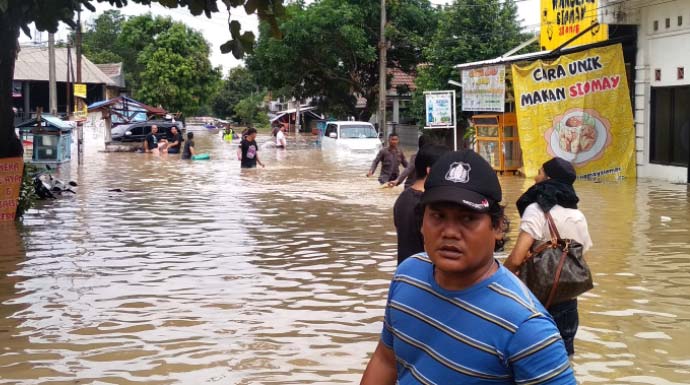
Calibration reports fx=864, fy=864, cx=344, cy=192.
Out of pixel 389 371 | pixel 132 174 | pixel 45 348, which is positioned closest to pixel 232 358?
pixel 45 348

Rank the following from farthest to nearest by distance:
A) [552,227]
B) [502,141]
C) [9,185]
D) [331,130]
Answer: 1. [331,130]
2. [502,141]
3. [9,185]
4. [552,227]

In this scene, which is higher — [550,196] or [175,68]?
[175,68]

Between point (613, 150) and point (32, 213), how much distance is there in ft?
43.5

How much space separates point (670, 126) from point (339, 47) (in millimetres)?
26269

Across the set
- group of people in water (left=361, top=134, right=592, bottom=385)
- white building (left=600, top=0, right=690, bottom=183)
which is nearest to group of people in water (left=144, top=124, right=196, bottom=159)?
white building (left=600, top=0, right=690, bottom=183)

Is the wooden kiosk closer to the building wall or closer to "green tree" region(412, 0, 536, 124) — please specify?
the building wall

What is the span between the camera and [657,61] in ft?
66.4

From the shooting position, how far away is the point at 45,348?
6.55m

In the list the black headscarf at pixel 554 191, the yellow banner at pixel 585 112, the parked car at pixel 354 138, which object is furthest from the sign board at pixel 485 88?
the black headscarf at pixel 554 191

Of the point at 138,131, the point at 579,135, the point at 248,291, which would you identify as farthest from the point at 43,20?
the point at 138,131

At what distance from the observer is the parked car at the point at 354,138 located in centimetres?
3259

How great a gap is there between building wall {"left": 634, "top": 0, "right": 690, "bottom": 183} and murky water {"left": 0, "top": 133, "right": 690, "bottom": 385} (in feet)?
11.9

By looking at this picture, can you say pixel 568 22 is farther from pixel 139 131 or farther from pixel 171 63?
pixel 171 63

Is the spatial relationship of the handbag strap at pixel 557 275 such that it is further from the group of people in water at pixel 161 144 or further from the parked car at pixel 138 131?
the parked car at pixel 138 131
